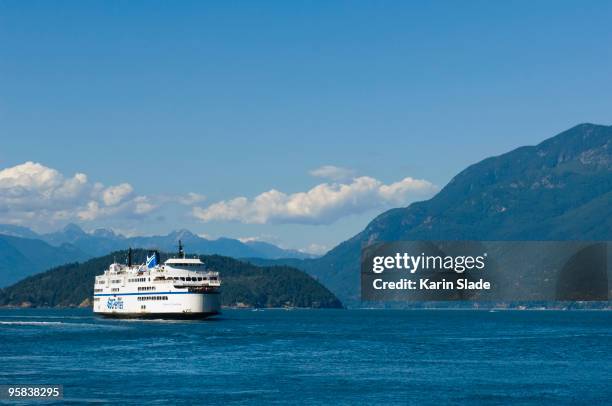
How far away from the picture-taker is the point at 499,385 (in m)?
104

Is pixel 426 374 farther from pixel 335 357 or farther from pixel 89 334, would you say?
pixel 89 334

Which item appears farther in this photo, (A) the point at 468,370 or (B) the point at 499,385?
(A) the point at 468,370

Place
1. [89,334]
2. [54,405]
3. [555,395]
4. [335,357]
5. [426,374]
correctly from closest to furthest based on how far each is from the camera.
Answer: [54,405] < [555,395] < [426,374] < [335,357] < [89,334]

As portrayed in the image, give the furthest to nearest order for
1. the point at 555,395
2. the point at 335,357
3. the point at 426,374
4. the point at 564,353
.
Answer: the point at 564,353 → the point at 335,357 → the point at 426,374 → the point at 555,395

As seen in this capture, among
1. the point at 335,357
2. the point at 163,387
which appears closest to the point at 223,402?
the point at 163,387

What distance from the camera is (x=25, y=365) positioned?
400 feet

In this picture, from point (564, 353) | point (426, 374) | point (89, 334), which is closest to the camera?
point (426, 374)

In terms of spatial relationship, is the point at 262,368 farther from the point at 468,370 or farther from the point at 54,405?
the point at 54,405

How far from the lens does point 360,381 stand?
107 meters

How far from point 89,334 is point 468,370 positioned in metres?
100

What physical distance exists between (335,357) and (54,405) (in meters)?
58.2

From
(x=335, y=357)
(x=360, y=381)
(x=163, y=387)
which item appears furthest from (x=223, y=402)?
(x=335, y=357)

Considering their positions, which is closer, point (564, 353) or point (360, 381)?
point (360, 381)

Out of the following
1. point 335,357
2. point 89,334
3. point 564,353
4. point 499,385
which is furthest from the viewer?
point 89,334
